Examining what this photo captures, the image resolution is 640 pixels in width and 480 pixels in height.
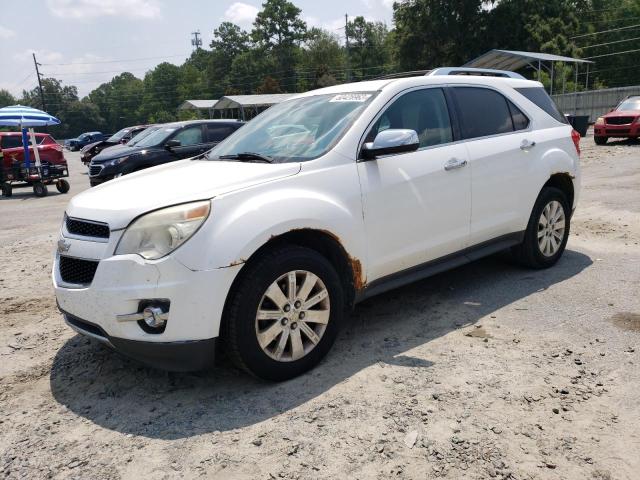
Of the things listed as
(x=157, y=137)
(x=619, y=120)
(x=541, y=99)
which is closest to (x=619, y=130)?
(x=619, y=120)

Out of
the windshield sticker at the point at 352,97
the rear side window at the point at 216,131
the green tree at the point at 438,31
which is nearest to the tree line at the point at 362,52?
the green tree at the point at 438,31

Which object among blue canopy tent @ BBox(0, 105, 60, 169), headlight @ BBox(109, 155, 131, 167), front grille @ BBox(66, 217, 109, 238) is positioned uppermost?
blue canopy tent @ BBox(0, 105, 60, 169)

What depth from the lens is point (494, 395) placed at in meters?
3.09

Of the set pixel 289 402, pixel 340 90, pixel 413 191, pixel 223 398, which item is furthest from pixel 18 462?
pixel 340 90

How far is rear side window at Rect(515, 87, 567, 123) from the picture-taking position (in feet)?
16.8

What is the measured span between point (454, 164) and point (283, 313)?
1.87 metres

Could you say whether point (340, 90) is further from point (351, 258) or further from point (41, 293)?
point (41, 293)

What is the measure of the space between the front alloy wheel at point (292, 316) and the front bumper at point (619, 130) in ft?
57.1

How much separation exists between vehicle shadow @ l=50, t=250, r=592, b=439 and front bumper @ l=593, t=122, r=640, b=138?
15122 mm

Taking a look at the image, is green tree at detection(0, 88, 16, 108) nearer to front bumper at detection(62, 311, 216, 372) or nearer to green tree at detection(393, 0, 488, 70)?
green tree at detection(393, 0, 488, 70)

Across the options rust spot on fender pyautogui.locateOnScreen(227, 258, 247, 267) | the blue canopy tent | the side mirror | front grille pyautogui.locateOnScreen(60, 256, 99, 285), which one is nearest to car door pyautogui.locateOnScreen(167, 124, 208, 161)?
the blue canopy tent

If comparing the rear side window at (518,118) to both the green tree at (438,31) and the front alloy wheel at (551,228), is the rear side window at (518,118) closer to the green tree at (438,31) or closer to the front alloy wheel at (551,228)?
the front alloy wheel at (551,228)

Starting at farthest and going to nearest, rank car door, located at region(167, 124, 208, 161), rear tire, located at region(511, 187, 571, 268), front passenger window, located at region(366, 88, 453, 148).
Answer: car door, located at region(167, 124, 208, 161), rear tire, located at region(511, 187, 571, 268), front passenger window, located at region(366, 88, 453, 148)

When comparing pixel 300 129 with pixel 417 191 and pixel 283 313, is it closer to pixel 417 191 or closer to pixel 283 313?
pixel 417 191
